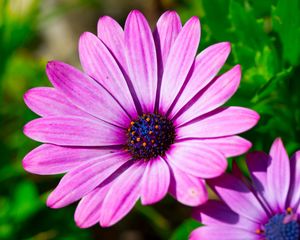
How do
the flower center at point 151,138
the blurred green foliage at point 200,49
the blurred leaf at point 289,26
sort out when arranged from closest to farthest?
the flower center at point 151,138 < the blurred leaf at point 289,26 < the blurred green foliage at point 200,49

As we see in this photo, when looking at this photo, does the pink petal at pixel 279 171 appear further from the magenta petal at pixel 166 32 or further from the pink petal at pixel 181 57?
the magenta petal at pixel 166 32

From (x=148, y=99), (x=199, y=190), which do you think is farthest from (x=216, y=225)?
(x=148, y=99)

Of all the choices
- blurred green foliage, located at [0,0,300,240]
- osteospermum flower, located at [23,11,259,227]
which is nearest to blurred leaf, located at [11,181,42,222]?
blurred green foliage, located at [0,0,300,240]

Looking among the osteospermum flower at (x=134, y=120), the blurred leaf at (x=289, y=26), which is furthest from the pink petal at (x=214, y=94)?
the blurred leaf at (x=289, y=26)

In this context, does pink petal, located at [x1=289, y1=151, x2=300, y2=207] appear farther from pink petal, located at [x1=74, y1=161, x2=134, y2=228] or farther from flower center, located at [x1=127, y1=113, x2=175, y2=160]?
pink petal, located at [x1=74, y1=161, x2=134, y2=228]

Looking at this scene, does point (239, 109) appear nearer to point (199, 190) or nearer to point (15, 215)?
point (199, 190)

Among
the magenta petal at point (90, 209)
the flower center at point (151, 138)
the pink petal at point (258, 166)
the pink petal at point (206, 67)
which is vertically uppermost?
the pink petal at point (206, 67)

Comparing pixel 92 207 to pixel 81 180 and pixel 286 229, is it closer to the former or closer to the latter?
pixel 81 180
